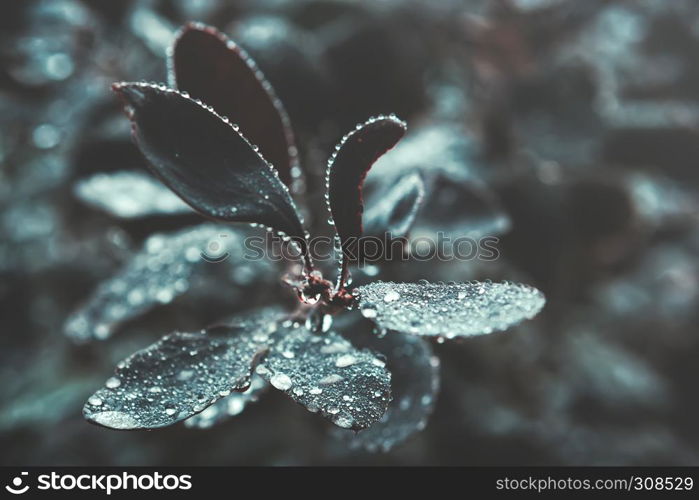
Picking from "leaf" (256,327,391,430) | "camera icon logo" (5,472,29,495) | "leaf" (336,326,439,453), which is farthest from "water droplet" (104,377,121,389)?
"camera icon logo" (5,472,29,495)

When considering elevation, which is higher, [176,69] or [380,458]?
[176,69]

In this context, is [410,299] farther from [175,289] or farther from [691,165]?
[691,165]

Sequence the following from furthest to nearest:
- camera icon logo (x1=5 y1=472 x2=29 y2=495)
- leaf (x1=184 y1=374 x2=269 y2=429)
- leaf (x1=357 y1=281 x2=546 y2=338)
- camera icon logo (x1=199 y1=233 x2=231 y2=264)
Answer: camera icon logo (x1=5 y1=472 x2=29 y2=495)
camera icon logo (x1=199 y1=233 x2=231 y2=264)
leaf (x1=184 y1=374 x2=269 y2=429)
leaf (x1=357 y1=281 x2=546 y2=338)

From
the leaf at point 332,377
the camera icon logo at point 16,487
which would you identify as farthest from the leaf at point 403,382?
the camera icon logo at point 16,487

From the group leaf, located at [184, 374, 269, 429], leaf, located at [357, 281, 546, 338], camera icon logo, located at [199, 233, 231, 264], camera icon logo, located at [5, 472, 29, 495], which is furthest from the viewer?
camera icon logo, located at [5, 472, 29, 495]

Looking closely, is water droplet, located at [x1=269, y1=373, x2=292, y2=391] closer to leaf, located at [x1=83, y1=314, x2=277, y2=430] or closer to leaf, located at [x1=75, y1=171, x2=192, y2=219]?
leaf, located at [x1=83, y1=314, x2=277, y2=430]

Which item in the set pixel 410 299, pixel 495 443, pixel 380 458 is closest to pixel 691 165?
pixel 495 443

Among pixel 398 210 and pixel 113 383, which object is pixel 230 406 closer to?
pixel 113 383
